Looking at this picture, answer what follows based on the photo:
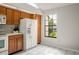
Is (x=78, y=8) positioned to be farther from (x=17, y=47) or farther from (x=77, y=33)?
(x=17, y=47)

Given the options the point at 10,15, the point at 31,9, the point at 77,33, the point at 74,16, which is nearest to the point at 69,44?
the point at 77,33

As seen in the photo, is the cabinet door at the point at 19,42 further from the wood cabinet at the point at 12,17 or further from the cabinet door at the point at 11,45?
the wood cabinet at the point at 12,17

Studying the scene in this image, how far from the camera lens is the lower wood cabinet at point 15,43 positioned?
3.51 metres

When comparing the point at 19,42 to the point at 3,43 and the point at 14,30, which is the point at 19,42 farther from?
the point at 3,43

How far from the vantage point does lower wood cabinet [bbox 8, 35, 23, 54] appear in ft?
11.5

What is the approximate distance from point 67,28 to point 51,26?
857 mm

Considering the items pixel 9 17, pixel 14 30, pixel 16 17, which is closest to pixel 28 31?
pixel 14 30

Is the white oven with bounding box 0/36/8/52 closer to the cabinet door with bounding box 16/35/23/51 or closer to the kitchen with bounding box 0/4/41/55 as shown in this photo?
the kitchen with bounding box 0/4/41/55

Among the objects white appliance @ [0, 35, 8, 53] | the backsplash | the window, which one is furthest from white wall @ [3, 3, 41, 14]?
white appliance @ [0, 35, 8, 53]

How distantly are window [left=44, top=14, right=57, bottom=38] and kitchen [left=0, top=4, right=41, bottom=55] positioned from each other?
925 millimetres

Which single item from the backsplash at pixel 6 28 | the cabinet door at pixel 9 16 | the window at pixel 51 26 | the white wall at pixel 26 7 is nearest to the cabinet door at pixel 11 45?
the backsplash at pixel 6 28

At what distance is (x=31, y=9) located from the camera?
4.83 m
